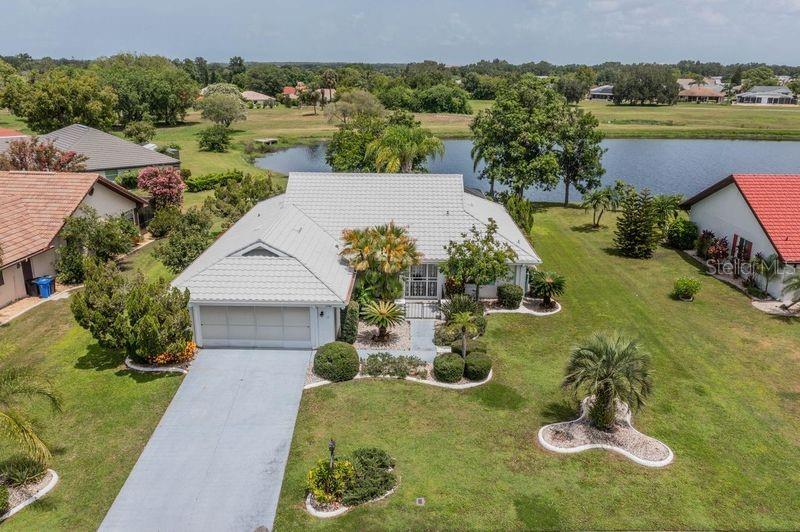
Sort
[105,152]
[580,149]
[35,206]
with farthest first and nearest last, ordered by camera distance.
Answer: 1. [105,152]
2. [580,149]
3. [35,206]

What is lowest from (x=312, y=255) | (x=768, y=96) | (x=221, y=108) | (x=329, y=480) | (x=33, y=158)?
(x=329, y=480)

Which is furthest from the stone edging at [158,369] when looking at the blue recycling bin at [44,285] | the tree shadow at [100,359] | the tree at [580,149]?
the tree at [580,149]

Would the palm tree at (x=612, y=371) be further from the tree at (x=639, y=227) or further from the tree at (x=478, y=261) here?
the tree at (x=639, y=227)

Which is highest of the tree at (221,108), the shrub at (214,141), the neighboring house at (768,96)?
the neighboring house at (768,96)

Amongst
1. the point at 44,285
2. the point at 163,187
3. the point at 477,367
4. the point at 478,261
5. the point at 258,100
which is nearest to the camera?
the point at 477,367

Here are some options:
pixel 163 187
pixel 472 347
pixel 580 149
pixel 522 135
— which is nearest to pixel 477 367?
pixel 472 347

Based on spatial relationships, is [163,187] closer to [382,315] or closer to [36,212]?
[36,212]
